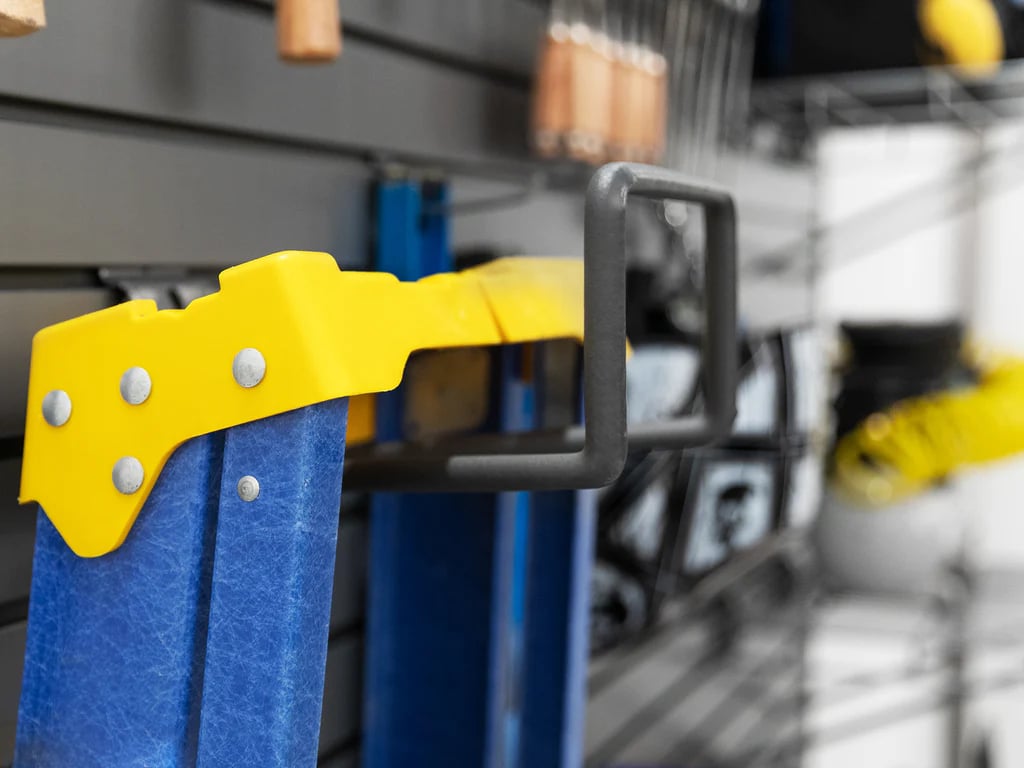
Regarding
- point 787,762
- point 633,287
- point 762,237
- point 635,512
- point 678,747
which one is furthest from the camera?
point 787,762

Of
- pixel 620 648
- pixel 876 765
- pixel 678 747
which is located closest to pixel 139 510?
pixel 620 648

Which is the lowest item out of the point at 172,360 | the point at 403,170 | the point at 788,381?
the point at 788,381

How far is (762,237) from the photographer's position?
2.43 m

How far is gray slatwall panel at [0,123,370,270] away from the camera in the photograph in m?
0.81

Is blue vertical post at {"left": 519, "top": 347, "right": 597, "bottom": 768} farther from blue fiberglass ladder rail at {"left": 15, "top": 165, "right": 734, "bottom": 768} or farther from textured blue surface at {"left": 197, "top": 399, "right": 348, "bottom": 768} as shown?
textured blue surface at {"left": 197, "top": 399, "right": 348, "bottom": 768}

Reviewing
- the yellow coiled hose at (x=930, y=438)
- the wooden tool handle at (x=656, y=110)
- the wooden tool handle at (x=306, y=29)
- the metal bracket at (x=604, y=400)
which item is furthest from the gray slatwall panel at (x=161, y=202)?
the yellow coiled hose at (x=930, y=438)

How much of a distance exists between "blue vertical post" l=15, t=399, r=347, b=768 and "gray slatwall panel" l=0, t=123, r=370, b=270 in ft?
0.75

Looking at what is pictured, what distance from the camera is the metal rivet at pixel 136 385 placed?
628mm

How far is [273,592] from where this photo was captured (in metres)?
0.60

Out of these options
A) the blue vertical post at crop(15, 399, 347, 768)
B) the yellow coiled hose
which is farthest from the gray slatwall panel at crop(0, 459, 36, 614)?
the yellow coiled hose

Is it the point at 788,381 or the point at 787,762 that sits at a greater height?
the point at 788,381

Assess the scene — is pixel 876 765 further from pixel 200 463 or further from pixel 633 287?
pixel 200 463

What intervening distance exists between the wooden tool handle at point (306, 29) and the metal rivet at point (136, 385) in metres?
0.34

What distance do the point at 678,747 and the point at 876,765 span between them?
1.92 feet
